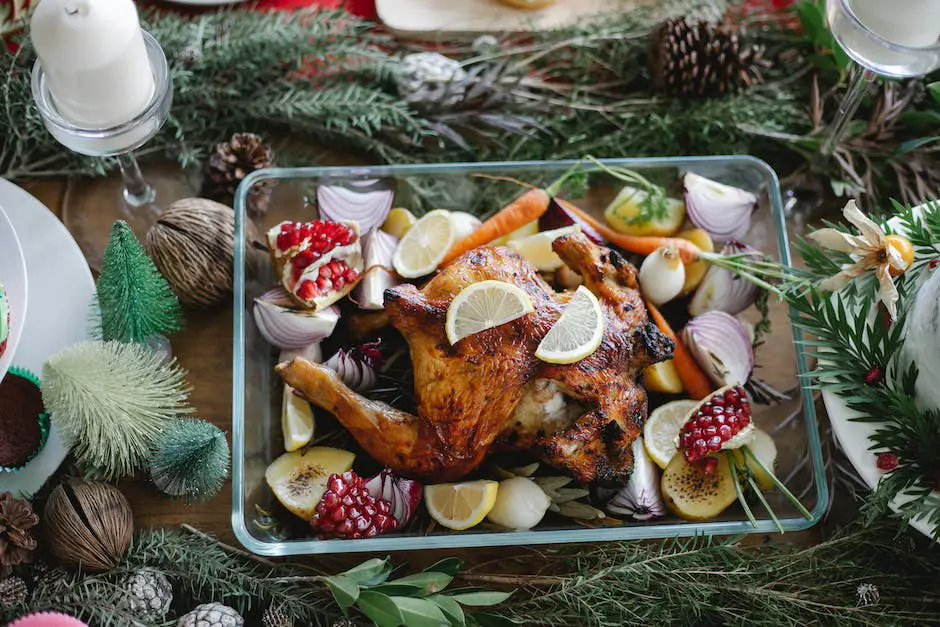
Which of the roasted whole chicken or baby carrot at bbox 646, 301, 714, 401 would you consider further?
baby carrot at bbox 646, 301, 714, 401

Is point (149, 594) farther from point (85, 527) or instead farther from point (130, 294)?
point (130, 294)

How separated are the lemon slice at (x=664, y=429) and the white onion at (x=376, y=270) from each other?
1.82 feet

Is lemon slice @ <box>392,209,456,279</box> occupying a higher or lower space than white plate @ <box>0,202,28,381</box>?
lower

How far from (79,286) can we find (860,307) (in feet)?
4.89

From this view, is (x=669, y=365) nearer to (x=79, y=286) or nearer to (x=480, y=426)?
(x=480, y=426)

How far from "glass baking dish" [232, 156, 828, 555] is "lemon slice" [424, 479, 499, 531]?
28mm

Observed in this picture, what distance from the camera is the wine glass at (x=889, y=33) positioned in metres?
1.80

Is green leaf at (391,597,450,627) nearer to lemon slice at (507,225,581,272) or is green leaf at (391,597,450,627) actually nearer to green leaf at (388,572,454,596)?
green leaf at (388,572,454,596)

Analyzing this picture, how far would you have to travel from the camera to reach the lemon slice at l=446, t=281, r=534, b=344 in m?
1.67

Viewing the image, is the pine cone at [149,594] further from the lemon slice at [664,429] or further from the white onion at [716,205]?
the white onion at [716,205]

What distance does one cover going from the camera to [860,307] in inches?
70.0

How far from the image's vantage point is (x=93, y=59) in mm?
1653

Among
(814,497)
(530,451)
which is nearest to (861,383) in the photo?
(814,497)

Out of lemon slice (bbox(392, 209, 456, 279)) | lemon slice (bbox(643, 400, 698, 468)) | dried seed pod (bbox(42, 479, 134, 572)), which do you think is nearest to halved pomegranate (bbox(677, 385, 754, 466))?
lemon slice (bbox(643, 400, 698, 468))
